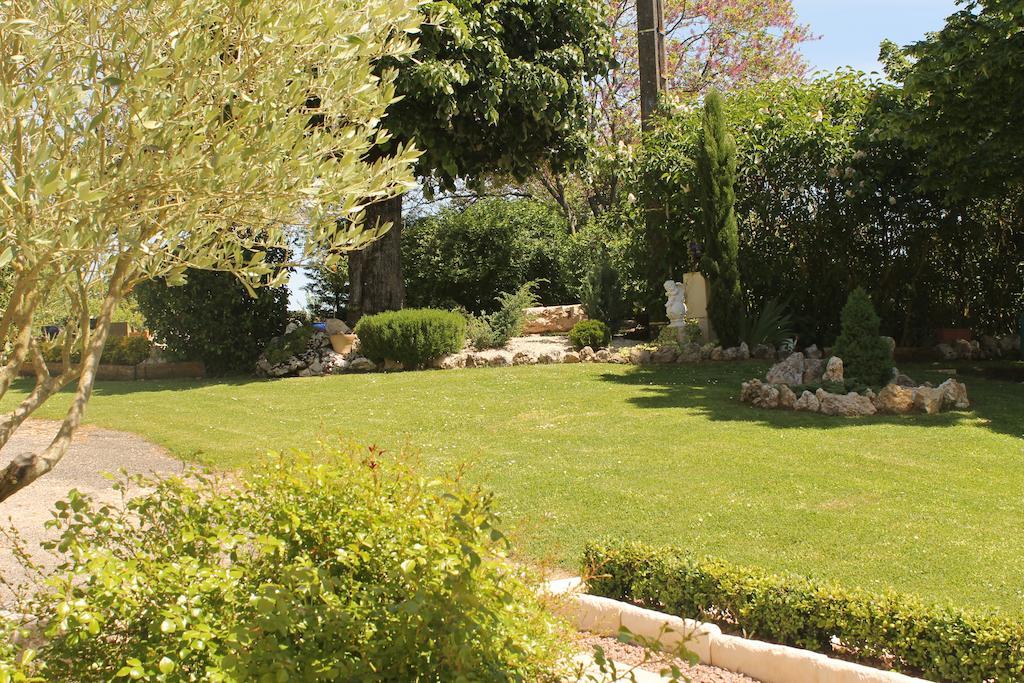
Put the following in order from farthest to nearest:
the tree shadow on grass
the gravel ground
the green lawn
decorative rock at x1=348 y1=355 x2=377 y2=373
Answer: decorative rock at x1=348 y1=355 x2=377 y2=373 < the tree shadow on grass < the green lawn < the gravel ground

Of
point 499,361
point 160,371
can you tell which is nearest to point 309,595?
point 499,361

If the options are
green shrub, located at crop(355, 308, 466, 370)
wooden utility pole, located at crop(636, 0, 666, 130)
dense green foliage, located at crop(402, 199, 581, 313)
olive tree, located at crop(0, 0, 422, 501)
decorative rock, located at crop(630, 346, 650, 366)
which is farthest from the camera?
dense green foliage, located at crop(402, 199, 581, 313)

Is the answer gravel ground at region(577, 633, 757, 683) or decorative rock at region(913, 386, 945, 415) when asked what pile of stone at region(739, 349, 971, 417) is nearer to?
decorative rock at region(913, 386, 945, 415)

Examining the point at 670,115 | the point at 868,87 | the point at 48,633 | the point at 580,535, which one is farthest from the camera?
the point at 670,115

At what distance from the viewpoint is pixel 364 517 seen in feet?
11.9

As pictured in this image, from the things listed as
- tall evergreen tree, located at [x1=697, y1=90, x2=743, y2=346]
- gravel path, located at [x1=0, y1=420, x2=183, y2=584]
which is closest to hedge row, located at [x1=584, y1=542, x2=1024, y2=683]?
gravel path, located at [x1=0, y1=420, x2=183, y2=584]

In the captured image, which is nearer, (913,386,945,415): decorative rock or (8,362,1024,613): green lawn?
(8,362,1024,613): green lawn

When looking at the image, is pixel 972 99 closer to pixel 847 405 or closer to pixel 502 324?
pixel 847 405

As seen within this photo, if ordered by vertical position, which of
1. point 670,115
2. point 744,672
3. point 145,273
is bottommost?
point 744,672

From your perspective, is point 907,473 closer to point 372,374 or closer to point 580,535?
point 580,535

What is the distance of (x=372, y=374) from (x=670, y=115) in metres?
7.63

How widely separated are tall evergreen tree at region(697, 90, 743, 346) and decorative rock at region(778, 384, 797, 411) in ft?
13.3

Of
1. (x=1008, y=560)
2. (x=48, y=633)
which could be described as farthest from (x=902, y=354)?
(x=48, y=633)

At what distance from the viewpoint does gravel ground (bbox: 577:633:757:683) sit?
4188 millimetres
